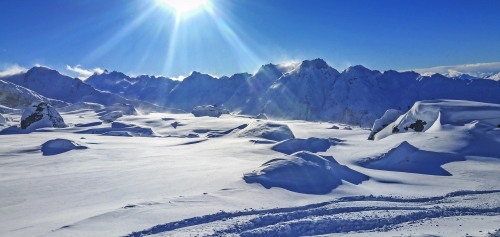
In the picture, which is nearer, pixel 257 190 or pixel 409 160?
pixel 257 190

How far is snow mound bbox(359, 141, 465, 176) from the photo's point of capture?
973 cm

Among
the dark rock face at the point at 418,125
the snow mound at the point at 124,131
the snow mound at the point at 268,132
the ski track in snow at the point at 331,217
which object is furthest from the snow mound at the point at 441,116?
the snow mound at the point at 124,131

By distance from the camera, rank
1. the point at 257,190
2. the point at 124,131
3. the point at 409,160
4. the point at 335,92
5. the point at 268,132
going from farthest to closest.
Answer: the point at 335,92 → the point at 124,131 → the point at 268,132 → the point at 409,160 → the point at 257,190

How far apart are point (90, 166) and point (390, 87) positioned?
210 metres

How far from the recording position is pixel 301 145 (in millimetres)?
13133

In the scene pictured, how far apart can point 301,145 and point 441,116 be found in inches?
279

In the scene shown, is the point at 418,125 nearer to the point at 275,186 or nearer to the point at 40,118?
the point at 275,186

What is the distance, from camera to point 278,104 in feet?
598

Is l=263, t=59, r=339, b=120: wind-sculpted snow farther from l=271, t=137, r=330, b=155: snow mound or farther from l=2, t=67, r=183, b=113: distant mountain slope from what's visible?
l=271, t=137, r=330, b=155: snow mound

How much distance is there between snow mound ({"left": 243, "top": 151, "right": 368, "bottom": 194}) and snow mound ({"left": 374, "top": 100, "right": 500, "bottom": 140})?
27.1ft

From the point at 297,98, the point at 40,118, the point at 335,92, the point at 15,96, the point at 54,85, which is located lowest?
the point at 40,118

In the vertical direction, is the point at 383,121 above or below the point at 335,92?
below

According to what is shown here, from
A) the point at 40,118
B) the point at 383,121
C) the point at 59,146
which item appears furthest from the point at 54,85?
the point at 383,121

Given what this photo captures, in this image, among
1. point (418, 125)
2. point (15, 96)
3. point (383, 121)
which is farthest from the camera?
point (15, 96)
